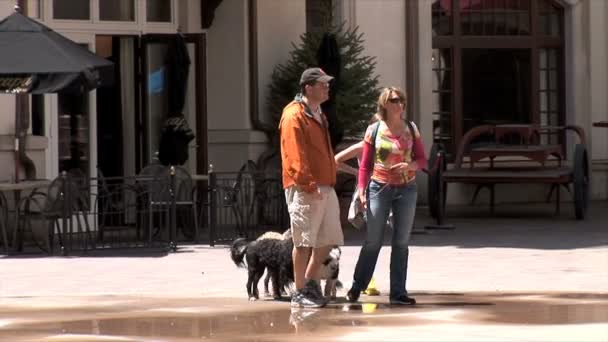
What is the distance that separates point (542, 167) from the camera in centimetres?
2114

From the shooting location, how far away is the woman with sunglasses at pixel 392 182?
11539 millimetres

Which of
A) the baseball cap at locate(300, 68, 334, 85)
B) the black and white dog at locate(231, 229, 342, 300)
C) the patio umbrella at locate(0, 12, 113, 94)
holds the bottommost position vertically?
the black and white dog at locate(231, 229, 342, 300)

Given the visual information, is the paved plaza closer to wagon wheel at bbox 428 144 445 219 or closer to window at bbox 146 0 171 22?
wagon wheel at bbox 428 144 445 219

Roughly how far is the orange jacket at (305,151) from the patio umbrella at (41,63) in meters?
4.69

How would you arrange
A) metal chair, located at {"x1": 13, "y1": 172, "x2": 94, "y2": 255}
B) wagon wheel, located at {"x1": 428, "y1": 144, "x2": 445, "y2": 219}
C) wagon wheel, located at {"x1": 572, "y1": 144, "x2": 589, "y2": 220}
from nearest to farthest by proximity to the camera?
metal chair, located at {"x1": 13, "y1": 172, "x2": 94, "y2": 255} → wagon wheel, located at {"x1": 428, "y1": 144, "x2": 445, "y2": 219} → wagon wheel, located at {"x1": 572, "y1": 144, "x2": 589, "y2": 220}

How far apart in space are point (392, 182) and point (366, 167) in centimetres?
25

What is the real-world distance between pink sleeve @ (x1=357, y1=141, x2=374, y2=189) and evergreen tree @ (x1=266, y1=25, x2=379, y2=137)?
719cm

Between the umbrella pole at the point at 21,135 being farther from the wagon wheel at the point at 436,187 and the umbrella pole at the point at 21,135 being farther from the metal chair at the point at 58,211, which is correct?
the wagon wheel at the point at 436,187

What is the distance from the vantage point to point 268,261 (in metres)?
12.0

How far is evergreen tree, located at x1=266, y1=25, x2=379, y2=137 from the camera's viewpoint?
63.3 feet

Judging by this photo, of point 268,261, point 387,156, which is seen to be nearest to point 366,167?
point 387,156

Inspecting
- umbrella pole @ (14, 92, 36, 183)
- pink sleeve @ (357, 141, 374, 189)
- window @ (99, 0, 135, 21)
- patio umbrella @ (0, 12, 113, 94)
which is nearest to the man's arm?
pink sleeve @ (357, 141, 374, 189)

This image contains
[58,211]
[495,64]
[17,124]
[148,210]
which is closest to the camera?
[58,211]

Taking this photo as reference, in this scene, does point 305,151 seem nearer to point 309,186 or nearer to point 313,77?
point 309,186
